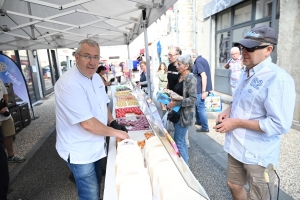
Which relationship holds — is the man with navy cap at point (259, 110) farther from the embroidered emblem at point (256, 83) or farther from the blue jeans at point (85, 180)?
the blue jeans at point (85, 180)

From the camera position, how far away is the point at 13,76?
5.64 metres

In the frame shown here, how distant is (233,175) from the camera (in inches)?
70.9

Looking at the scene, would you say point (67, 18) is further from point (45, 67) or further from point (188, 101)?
point (45, 67)

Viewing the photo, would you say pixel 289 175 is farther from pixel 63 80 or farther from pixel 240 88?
pixel 63 80

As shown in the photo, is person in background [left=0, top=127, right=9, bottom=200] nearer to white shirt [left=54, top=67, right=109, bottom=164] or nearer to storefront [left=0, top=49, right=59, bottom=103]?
white shirt [left=54, top=67, right=109, bottom=164]

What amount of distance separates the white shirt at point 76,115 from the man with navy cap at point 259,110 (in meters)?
1.11

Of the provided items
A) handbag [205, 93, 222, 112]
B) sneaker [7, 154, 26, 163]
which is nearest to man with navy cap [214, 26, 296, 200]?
sneaker [7, 154, 26, 163]

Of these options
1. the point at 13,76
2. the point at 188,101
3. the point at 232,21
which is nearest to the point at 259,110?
the point at 188,101

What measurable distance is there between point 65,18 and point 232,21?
5806 millimetres

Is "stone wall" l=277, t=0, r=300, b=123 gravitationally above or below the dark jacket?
above

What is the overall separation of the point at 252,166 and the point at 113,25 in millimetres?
5227

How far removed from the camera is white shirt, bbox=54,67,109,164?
4.97 feet

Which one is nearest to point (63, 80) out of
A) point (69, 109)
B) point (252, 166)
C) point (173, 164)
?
point (69, 109)

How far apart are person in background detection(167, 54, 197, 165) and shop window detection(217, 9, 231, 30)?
6072 mm
